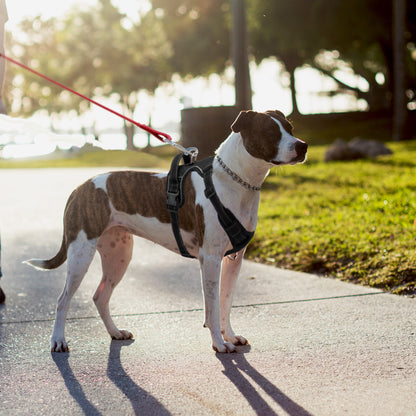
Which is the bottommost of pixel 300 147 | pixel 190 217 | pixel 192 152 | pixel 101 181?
pixel 190 217

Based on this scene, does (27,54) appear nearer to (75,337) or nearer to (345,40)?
(345,40)

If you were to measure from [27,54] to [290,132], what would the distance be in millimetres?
52705

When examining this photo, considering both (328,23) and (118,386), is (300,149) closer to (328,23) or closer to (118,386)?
(118,386)

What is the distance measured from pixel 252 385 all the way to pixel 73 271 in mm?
1469

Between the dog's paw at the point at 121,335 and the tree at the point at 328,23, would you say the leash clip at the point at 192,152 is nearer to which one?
the dog's paw at the point at 121,335

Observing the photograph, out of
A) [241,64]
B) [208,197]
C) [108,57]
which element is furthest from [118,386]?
[108,57]

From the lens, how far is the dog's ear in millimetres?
3965

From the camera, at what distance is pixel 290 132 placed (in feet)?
13.1

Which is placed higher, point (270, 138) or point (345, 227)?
point (270, 138)

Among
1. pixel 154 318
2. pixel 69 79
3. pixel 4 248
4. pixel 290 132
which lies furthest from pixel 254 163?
pixel 69 79

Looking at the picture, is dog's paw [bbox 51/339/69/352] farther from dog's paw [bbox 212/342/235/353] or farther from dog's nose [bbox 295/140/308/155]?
dog's nose [bbox 295/140/308/155]

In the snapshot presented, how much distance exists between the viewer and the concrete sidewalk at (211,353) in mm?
3475

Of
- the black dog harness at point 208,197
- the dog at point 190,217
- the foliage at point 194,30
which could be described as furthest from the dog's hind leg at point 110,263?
the foliage at point 194,30

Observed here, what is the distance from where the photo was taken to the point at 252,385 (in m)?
3.71
